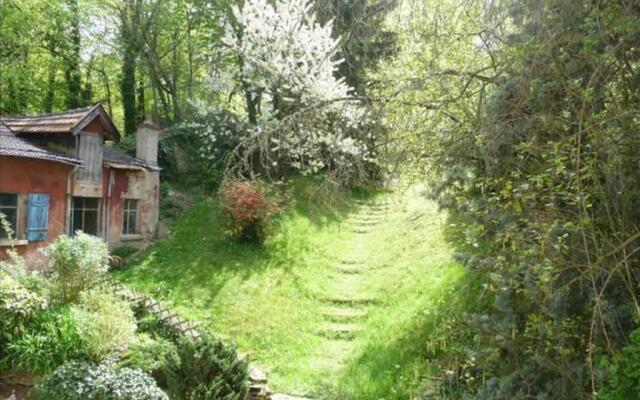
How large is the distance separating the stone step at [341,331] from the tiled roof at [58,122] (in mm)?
7648

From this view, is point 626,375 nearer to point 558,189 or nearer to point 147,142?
point 558,189

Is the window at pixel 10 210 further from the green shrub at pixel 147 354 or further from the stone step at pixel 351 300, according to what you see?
the stone step at pixel 351 300

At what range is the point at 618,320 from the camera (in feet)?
12.3

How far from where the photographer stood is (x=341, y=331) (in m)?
9.78

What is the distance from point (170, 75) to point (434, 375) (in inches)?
755

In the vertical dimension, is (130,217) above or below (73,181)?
below

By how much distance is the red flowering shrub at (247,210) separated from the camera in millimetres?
13695

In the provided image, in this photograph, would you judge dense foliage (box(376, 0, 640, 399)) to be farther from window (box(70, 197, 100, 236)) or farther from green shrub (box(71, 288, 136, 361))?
window (box(70, 197, 100, 236))

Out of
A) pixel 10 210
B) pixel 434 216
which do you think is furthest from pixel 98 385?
pixel 10 210

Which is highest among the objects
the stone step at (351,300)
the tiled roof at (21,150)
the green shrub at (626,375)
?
the tiled roof at (21,150)

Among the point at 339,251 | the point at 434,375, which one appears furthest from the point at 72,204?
the point at 434,375

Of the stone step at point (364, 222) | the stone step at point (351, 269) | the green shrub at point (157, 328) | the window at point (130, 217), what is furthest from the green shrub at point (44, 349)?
the stone step at point (364, 222)

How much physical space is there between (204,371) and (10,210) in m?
7.26

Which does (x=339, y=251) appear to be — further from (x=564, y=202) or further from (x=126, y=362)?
(x=564, y=202)
